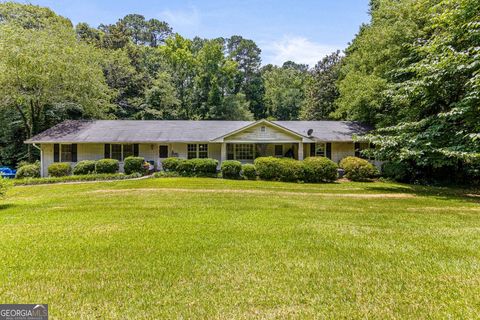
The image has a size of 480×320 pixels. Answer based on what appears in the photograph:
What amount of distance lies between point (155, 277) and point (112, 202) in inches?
296

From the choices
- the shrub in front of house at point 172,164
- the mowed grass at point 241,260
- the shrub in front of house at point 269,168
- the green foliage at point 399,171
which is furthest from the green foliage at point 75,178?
the green foliage at point 399,171

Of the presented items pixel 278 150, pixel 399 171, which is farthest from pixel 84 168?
pixel 399 171

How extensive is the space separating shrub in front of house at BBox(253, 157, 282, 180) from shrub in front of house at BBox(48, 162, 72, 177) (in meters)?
12.9

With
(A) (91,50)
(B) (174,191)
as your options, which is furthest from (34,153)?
(B) (174,191)

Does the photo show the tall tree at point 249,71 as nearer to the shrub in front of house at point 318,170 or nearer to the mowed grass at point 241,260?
the shrub in front of house at point 318,170

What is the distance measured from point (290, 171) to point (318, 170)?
175cm

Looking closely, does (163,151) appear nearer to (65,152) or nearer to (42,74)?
(65,152)

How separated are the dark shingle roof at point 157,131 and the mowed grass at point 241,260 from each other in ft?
37.2

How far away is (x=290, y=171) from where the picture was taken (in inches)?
727

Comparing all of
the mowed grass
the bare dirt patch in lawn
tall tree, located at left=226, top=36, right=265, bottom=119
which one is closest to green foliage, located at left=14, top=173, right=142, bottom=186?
the bare dirt patch in lawn

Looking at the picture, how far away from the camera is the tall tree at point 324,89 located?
3388cm

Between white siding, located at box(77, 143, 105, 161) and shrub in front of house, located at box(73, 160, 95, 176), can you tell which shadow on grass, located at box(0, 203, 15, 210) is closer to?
shrub in front of house, located at box(73, 160, 95, 176)

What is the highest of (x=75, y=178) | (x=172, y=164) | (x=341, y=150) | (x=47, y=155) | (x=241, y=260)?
(x=341, y=150)

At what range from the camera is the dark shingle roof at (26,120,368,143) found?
21.0 meters
